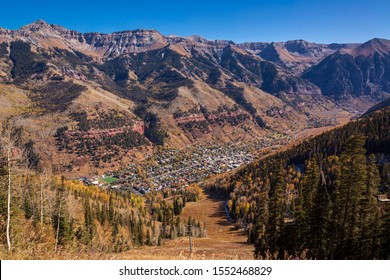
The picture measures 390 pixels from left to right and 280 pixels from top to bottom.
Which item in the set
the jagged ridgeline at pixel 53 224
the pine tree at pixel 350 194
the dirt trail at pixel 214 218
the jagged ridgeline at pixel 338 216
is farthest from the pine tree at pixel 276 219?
the dirt trail at pixel 214 218

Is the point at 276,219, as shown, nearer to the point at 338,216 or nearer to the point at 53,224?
the point at 338,216

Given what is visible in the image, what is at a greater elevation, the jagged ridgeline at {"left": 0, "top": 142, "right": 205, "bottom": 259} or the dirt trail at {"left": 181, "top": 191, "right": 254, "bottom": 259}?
the jagged ridgeline at {"left": 0, "top": 142, "right": 205, "bottom": 259}

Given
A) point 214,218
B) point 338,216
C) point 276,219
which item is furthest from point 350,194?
point 214,218

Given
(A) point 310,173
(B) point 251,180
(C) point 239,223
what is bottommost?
(C) point 239,223

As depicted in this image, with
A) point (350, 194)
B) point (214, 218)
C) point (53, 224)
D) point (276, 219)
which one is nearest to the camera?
point (350, 194)

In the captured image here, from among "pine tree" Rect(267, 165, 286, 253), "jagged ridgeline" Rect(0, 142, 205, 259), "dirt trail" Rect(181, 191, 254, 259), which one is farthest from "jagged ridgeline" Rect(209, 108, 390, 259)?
"dirt trail" Rect(181, 191, 254, 259)

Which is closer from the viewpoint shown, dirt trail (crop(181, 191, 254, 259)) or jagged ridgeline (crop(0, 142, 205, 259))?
jagged ridgeline (crop(0, 142, 205, 259))

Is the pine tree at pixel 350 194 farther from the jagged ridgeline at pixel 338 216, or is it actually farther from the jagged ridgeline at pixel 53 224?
the jagged ridgeline at pixel 53 224

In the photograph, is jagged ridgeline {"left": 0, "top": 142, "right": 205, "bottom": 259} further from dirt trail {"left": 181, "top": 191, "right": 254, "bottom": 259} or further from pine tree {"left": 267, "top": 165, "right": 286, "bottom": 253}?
pine tree {"left": 267, "top": 165, "right": 286, "bottom": 253}

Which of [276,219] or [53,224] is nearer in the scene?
[276,219]
